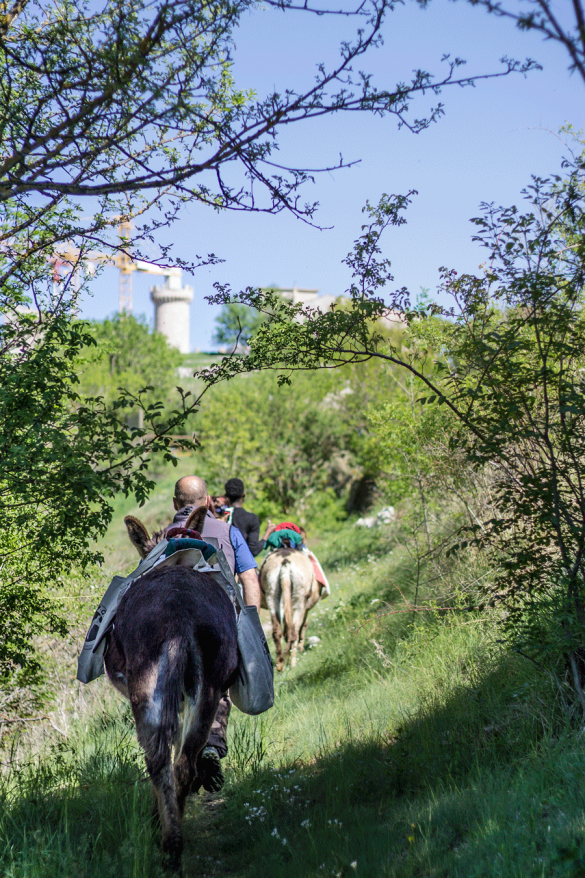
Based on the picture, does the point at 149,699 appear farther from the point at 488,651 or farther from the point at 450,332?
the point at 488,651

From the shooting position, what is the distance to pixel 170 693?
369 cm

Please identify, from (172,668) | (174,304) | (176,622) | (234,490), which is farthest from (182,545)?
(174,304)

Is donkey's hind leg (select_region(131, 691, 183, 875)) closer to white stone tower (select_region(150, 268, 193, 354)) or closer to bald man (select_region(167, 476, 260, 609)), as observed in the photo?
bald man (select_region(167, 476, 260, 609))

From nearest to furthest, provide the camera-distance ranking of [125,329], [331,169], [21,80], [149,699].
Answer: [149,699], [331,169], [21,80], [125,329]

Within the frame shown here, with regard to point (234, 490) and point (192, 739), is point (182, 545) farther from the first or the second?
point (234, 490)

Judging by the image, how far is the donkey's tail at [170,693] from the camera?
143 inches

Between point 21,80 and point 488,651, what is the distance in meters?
5.49

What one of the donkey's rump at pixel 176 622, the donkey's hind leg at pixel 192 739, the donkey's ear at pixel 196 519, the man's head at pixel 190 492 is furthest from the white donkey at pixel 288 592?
the donkey's hind leg at pixel 192 739

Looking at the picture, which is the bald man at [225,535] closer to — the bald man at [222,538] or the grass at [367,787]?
the bald man at [222,538]

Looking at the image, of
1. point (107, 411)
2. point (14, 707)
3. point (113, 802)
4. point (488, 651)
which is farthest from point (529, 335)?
point (14, 707)

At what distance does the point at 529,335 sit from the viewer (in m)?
5.62

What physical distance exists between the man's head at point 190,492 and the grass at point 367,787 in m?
1.93

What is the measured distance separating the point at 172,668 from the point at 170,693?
115 millimetres

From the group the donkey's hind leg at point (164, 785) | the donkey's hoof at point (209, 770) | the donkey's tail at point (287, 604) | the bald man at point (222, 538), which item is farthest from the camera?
the donkey's tail at point (287, 604)
